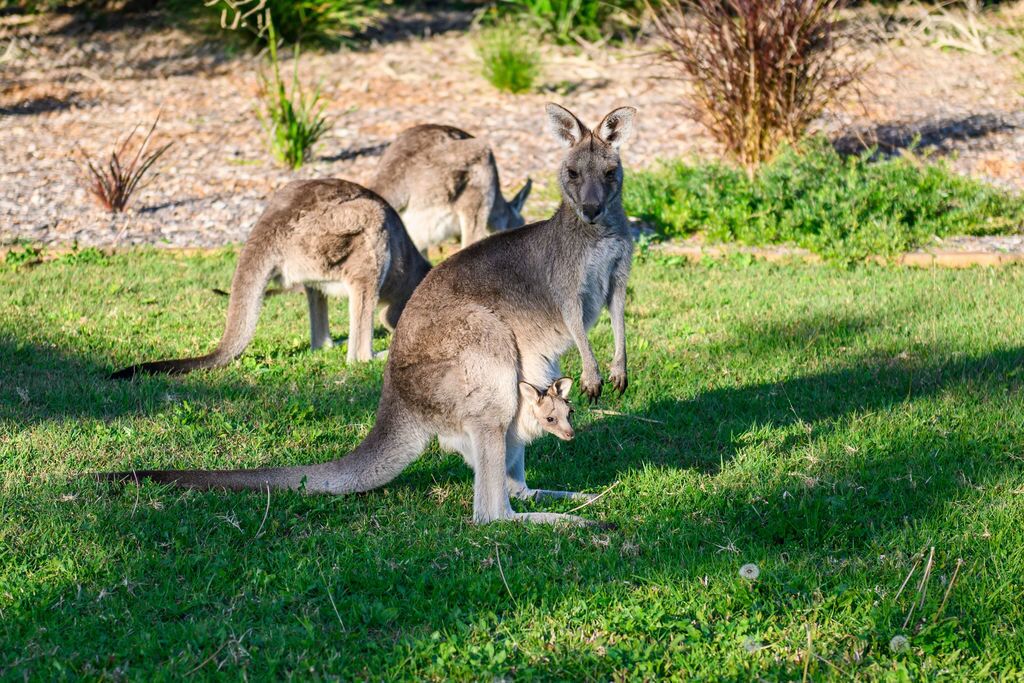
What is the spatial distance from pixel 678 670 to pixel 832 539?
36.3 inches

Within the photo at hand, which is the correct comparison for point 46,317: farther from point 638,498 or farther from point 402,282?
point 638,498

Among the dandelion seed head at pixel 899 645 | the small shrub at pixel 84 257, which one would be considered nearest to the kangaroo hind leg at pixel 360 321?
the small shrub at pixel 84 257

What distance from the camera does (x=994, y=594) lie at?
329 cm

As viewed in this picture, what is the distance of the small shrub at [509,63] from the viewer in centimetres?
1155

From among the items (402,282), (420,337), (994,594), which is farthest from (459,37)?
(994,594)

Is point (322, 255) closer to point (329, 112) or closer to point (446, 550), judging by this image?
point (446, 550)

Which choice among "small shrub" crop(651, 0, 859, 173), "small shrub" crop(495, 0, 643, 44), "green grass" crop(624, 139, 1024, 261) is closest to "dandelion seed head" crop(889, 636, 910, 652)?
"green grass" crop(624, 139, 1024, 261)

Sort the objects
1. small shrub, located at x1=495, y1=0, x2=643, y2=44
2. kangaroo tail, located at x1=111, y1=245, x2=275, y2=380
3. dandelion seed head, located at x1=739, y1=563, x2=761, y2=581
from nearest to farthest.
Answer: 1. dandelion seed head, located at x1=739, y1=563, x2=761, y2=581
2. kangaroo tail, located at x1=111, y1=245, x2=275, y2=380
3. small shrub, located at x1=495, y1=0, x2=643, y2=44

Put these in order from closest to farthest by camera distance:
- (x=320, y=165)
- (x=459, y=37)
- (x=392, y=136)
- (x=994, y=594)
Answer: (x=994, y=594), (x=320, y=165), (x=392, y=136), (x=459, y=37)

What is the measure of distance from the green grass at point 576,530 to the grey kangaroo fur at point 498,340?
0.49ft

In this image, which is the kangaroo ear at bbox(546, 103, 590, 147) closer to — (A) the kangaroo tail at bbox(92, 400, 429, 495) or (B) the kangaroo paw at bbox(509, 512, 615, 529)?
(A) the kangaroo tail at bbox(92, 400, 429, 495)

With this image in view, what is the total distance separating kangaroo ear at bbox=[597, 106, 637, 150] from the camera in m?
4.25

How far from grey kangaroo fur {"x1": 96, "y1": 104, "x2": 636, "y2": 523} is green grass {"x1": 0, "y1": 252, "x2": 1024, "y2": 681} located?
15cm

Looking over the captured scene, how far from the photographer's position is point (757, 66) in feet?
29.3
